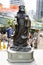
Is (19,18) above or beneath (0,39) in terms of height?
above

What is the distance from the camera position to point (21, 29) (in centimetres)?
347

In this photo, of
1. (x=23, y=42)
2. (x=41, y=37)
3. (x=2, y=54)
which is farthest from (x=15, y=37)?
(x=41, y=37)

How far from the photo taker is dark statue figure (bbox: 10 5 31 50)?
3.45 m

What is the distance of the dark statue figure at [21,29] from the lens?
3454mm

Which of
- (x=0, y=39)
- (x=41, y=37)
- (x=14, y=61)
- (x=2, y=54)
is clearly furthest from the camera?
(x=41, y=37)

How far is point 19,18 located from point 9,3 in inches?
83.5

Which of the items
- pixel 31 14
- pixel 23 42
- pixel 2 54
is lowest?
pixel 2 54

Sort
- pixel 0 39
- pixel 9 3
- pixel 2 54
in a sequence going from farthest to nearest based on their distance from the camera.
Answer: pixel 9 3, pixel 0 39, pixel 2 54

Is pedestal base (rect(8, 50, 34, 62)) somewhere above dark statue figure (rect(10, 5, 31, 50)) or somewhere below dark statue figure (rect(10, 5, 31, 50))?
below

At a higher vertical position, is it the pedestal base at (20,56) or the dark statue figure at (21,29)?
the dark statue figure at (21,29)

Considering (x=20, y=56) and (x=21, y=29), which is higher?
(x=21, y=29)

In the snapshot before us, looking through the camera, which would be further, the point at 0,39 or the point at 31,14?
the point at 31,14

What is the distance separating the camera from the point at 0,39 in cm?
479

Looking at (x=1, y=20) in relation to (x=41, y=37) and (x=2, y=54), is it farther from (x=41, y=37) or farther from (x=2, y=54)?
(x=2, y=54)
